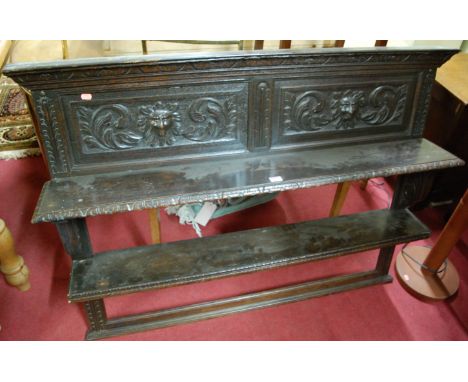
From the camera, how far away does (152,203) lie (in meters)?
→ 1.13

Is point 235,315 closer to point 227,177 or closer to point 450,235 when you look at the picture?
point 227,177

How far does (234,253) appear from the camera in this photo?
1.46 metres

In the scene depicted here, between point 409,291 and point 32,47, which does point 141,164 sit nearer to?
point 409,291

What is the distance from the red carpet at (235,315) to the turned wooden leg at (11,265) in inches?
2.8

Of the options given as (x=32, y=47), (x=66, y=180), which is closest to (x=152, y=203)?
(x=66, y=180)

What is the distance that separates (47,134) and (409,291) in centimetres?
171

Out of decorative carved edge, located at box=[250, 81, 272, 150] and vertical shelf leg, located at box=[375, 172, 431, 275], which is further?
vertical shelf leg, located at box=[375, 172, 431, 275]

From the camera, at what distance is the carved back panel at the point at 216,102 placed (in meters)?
1.08

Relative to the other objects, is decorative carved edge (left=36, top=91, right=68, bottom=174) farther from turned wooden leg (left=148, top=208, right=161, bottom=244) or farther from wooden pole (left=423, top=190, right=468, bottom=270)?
wooden pole (left=423, top=190, right=468, bottom=270)

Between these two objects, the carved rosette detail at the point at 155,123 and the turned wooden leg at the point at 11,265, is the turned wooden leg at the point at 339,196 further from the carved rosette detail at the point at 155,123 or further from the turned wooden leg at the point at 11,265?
the turned wooden leg at the point at 11,265

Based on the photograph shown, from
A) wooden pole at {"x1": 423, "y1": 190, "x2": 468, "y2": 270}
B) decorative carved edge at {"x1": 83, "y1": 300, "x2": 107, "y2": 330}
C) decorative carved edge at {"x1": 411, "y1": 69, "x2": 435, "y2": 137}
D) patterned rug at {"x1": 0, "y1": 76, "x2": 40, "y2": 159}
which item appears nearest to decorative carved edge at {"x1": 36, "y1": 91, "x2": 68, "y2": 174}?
decorative carved edge at {"x1": 83, "y1": 300, "x2": 107, "y2": 330}

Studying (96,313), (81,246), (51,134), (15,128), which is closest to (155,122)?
(51,134)

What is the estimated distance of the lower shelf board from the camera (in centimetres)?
155

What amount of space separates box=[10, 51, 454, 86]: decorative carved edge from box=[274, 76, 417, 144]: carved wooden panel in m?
0.07
